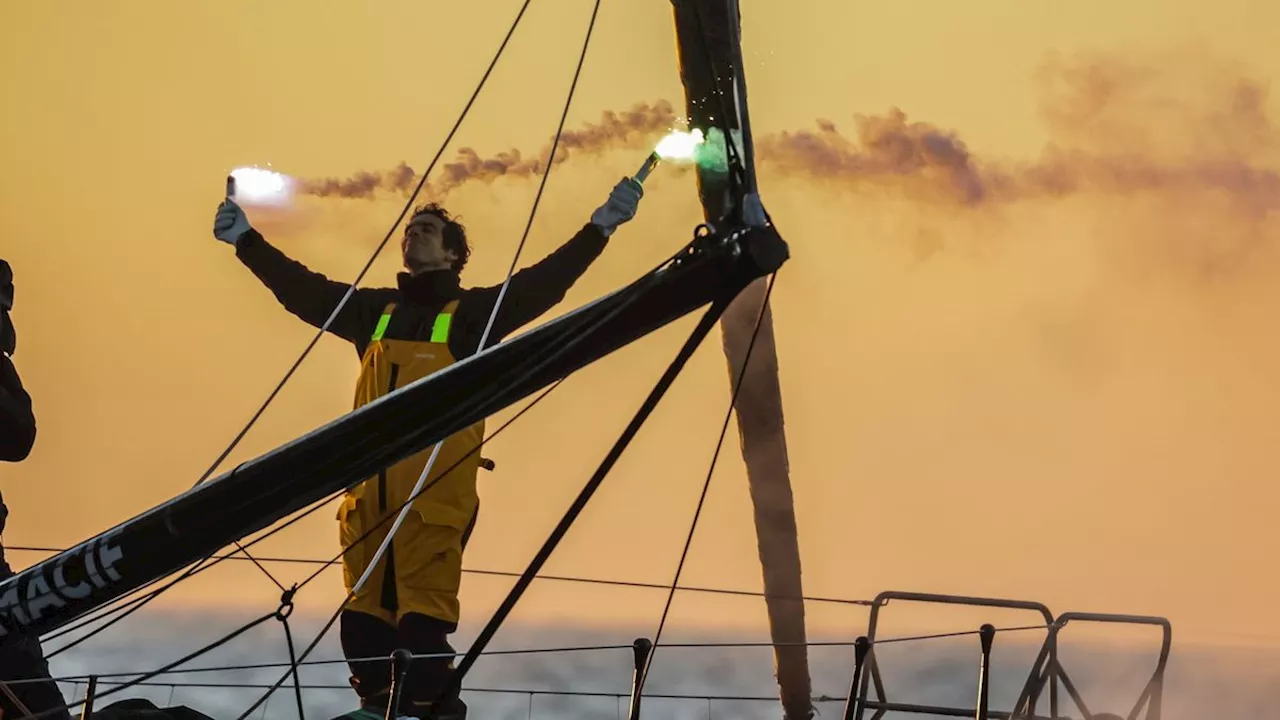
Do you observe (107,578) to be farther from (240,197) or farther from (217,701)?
(217,701)

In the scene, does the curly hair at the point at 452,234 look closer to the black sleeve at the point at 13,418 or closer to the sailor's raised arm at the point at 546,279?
the sailor's raised arm at the point at 546,279

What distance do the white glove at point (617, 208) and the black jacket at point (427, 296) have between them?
0.04m

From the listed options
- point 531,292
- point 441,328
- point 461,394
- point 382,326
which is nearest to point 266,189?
point 382,326

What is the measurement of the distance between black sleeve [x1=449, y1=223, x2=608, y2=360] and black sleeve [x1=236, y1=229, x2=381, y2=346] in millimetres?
456

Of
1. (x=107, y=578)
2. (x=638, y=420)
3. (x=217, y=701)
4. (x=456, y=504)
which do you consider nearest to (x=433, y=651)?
(x=456, y=504)

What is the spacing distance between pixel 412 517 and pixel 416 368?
51cm

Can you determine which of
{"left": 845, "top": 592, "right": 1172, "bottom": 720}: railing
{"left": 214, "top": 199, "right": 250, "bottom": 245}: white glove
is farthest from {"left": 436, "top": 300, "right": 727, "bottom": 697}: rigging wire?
{"left": 214, "top": 199, "right": 250, "bottom": 245}: white glove

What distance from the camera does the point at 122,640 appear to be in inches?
275

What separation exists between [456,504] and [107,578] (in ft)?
3.79

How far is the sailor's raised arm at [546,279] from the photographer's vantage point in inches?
165

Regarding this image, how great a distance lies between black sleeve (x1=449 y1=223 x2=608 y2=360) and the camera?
4188 millimetres

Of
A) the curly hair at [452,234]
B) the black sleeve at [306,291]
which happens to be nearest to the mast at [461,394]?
the black sleeve at [306,291]

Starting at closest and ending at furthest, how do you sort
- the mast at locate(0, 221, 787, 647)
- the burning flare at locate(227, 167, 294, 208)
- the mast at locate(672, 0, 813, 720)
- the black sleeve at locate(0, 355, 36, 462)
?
the mast at locate(0, 221, 787, 647)
the black sleeve at locate(0, 355, 36, 462)
the mast at locate(672, 0, 813, 720)
the burning flare at locate(227, 167, 294, 208)

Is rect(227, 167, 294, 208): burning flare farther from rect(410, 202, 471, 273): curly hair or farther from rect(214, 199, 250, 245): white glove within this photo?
rect(410, 202, 471, 273): curly hair
